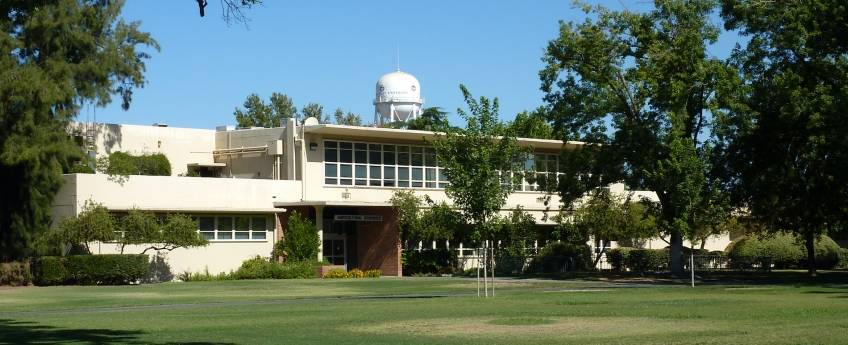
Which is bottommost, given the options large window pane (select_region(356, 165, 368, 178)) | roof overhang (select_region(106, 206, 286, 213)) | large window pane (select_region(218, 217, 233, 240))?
large window pane (select_region(218, 217, 233, 240))

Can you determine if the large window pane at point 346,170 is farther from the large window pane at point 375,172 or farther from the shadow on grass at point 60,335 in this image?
the shadow on grass at point 60,335

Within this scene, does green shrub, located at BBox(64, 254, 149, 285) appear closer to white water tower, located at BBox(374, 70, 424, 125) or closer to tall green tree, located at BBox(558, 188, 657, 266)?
tall green tree, located at BBox(558, 188, 657, 266)

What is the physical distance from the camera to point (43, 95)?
150ft

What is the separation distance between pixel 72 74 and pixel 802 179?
30508 millimetres

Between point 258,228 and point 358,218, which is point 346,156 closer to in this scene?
point 358,218

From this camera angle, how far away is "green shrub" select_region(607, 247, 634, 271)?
65500 millimetres

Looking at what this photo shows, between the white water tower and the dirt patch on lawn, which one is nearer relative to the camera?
the dirt patch on lawn

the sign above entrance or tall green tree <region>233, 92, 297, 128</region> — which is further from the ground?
tall green tree <region>233, 92, 297, 128</region>

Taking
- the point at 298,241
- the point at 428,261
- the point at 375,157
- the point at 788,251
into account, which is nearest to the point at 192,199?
the point at 298,241

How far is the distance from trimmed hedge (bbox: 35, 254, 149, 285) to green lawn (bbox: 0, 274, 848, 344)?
35.6 ft

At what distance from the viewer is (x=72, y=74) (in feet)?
160

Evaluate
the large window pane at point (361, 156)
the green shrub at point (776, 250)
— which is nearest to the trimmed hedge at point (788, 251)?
the green shrub at point (776, 250)

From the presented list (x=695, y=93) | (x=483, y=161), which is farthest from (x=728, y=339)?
(x=695, y=93)

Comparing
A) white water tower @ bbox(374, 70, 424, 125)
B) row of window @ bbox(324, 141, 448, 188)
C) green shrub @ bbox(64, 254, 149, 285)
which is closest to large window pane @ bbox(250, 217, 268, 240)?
row of window @ bbox(324, 141, 448, 188)
